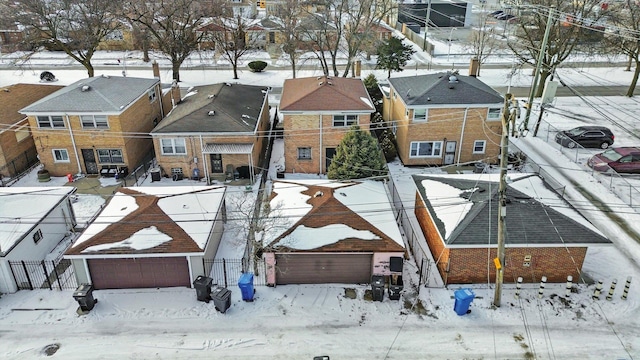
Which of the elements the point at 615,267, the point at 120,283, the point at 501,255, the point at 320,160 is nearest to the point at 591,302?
the point at 615,267

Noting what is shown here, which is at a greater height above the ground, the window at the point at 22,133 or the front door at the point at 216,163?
the window at the point at 22,133

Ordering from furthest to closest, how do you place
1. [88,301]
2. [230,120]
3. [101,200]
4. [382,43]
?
[382,43] < [230,120] < [101,200] < [88,301]

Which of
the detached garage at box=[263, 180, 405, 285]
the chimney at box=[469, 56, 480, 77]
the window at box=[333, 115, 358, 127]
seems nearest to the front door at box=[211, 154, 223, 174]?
the window at box=[333, 115, 358, 127]

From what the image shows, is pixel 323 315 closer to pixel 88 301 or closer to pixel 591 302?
pixel 88 301

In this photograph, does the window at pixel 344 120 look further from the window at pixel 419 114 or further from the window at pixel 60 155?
the window at pixel 60 155

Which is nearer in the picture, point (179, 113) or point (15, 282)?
point (15, 282)

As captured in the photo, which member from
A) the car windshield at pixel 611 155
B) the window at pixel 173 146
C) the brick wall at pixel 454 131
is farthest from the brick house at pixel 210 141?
the car windshield at pixel 611 155
